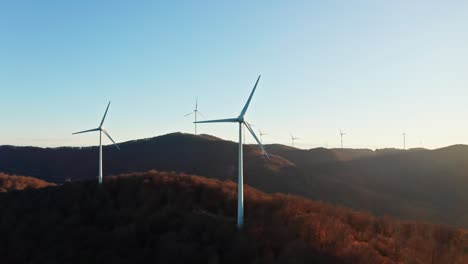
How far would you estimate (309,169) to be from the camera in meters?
103

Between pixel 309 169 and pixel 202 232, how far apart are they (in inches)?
3178

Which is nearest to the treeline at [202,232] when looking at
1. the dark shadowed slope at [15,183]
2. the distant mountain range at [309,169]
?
the dark shadowed slope at [15,183]

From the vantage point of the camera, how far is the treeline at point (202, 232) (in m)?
21.7

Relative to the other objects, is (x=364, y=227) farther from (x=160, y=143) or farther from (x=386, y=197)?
(x=160, y=143)

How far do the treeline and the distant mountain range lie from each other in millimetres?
40347

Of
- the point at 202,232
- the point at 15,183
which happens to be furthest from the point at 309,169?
the point at 202,232

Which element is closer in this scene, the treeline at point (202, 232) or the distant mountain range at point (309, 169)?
the treeline at point (202, 232)

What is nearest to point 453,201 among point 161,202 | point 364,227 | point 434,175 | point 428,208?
point 428,208

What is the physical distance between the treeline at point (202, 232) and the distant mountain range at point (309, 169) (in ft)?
132

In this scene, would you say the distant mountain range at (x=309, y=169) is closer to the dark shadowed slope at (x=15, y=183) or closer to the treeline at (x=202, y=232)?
the dark shadowed slope at (x=15, y=183)

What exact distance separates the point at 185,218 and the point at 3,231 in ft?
57.4

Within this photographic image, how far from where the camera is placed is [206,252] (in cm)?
2244

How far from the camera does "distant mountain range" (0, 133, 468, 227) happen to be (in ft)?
245

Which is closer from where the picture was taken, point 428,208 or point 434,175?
point 428,208
